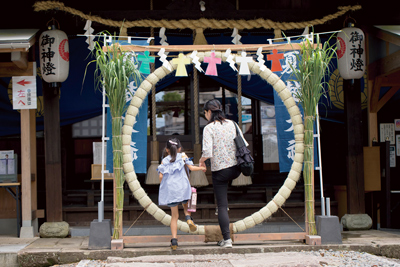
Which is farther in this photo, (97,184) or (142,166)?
(97,184)

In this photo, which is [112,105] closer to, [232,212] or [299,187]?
[232,212]

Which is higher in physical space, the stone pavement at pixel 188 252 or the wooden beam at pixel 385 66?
the wooden beam at pixel 385 66

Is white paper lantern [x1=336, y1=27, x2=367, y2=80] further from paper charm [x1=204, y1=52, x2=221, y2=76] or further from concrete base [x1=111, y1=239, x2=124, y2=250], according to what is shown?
concrete base [x1=111, y1=239, x2=124, y2=250]

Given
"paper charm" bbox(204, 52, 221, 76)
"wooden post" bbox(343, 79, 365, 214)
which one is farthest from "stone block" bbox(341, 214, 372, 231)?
"paper charm" bbox(204, 52, 221, 76)

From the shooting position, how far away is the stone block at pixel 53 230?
7.33 meters

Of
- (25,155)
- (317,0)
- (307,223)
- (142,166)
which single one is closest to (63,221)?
(25,155)

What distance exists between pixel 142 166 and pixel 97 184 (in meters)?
2.75

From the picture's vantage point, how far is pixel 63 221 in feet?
24.7

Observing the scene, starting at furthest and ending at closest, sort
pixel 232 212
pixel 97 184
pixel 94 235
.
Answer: pixel 97 184, pixel 232 212, pixel 94 235

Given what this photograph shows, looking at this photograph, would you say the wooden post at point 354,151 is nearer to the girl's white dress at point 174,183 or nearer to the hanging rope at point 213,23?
the hanging rope at point 213,23

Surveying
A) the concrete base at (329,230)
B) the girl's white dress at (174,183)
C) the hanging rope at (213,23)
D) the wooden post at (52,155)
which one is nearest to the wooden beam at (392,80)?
the hanging rope at (213,23)

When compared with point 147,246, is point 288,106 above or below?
above

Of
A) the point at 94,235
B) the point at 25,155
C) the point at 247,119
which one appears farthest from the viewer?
the point at 247,119

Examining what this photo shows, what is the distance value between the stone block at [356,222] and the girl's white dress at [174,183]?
3493 millimetres
